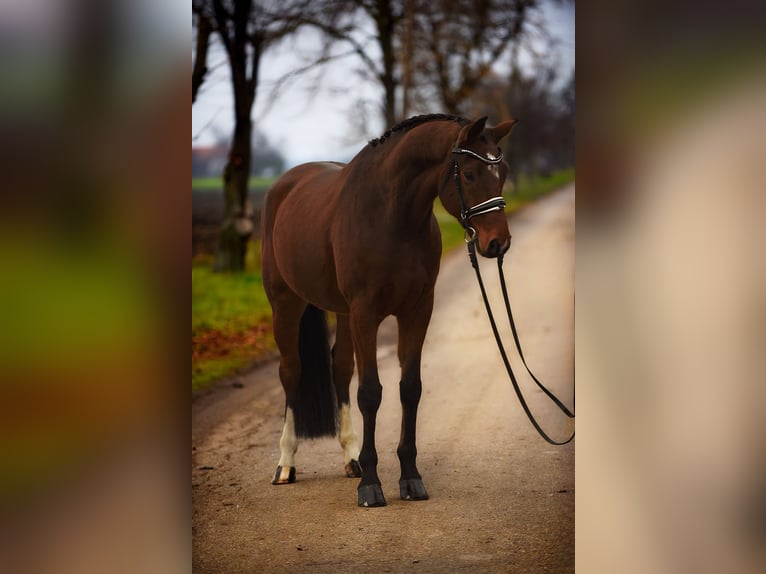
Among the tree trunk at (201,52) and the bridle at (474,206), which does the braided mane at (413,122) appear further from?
the tree trunk at (201,52)

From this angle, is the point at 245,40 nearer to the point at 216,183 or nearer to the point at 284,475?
the point at 216,183

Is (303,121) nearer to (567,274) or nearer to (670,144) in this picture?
(567,274)

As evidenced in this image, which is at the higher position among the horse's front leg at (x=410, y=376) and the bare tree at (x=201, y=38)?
the bare tree at (x=201, y=38)

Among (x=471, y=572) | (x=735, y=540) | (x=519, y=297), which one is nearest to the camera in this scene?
(x=735, y=540)

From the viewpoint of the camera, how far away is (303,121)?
326cm

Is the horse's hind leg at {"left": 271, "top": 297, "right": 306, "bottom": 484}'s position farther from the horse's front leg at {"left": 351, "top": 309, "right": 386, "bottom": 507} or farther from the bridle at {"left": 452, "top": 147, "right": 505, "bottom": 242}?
the bridle at {"left": 452, "top": 147, "right": 505, "bottom": 242}

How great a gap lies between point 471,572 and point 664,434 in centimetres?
86

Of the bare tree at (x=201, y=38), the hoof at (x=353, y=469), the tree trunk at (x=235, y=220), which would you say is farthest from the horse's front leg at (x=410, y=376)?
the bare tree at (x=201, y=38)

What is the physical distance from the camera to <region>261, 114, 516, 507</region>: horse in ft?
9.38

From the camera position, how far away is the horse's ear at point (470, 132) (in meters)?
2.80

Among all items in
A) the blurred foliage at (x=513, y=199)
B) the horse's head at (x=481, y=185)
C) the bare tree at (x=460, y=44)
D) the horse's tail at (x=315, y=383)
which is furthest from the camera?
the horse's tail at (x=315, y=383)

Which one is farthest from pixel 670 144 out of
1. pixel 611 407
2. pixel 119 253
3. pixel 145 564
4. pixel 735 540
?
pixel 145 564

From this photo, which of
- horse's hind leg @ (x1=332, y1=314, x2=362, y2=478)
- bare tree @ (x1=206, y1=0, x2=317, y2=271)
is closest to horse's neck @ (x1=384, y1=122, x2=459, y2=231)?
horse's hind leg @ (x1=332, y1=314, x2=362, y2=478)

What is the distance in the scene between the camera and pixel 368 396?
10.2ft
